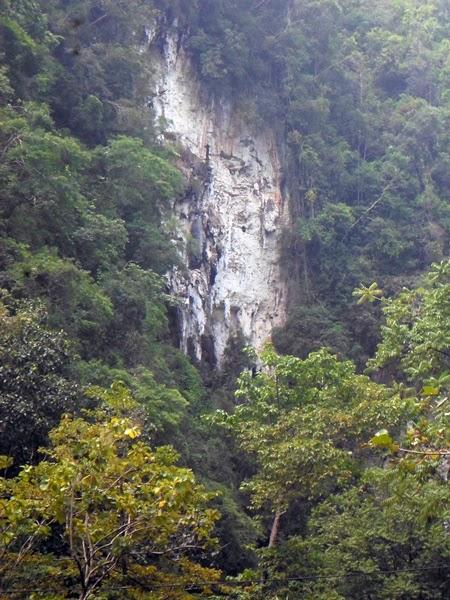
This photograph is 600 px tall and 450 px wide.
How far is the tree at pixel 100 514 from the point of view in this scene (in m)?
5.19

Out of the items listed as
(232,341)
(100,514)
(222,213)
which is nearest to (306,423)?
(100,514)

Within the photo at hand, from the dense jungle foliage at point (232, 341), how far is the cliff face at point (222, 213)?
0.42 metres

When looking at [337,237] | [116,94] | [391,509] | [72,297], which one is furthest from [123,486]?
[337,237]

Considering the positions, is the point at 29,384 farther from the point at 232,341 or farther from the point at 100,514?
the point at 232,341

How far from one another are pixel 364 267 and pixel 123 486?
12665 millimetres

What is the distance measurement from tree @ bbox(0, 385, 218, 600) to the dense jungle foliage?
0.03 m

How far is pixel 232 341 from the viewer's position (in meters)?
16.6

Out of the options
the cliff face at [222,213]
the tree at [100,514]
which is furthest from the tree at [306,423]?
the cliff face at [222,213]

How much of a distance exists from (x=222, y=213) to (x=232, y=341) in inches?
129

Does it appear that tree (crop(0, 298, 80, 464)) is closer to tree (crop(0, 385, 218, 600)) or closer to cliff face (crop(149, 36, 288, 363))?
tree (crop(0, 385, 218, 600))

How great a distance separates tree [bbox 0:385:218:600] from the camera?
5.19 m

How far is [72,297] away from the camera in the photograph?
10484 mm

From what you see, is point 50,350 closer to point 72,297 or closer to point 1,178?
point 72,297

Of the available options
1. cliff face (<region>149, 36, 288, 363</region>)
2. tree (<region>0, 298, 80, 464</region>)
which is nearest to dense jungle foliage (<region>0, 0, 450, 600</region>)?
tree (<region>0, 298, 80, 464</region>)
